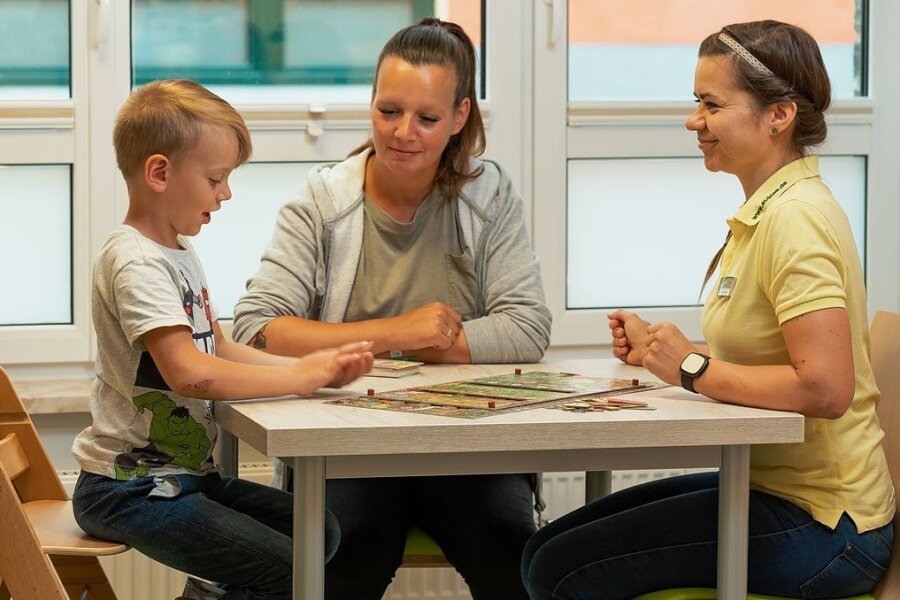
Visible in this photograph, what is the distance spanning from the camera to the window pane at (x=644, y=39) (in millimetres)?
3092

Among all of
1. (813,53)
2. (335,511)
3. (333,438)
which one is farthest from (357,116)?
(333,438)

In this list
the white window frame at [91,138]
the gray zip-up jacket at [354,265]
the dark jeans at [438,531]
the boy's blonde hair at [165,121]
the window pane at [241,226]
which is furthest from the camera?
the window pane at [241,226]

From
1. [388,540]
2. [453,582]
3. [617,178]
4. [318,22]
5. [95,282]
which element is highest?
[318,22]

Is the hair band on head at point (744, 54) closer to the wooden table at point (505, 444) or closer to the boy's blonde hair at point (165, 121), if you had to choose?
the wooden table at point (505, 444)

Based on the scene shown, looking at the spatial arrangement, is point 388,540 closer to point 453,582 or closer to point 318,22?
point 453,582

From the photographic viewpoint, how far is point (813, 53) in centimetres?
177

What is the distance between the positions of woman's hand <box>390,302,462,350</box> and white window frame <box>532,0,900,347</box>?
97cm

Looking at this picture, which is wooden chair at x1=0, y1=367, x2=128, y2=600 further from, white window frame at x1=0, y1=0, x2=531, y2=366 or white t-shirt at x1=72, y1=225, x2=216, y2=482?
white window frame at x1=0, y1=0, x2=531, y2=366

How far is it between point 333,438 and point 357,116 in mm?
1592

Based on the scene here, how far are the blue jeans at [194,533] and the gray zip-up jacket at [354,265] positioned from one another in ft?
1.49

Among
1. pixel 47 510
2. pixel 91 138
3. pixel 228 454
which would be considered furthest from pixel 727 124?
pixel 91 138

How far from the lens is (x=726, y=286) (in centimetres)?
177

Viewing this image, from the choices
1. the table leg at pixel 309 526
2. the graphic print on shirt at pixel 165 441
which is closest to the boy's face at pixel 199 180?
the graphic print on shirt at pixel 165 441

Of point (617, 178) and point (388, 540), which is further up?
point (617, 178)
